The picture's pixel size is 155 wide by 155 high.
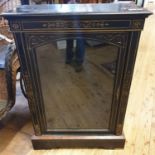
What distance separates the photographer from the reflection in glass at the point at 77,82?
1.14 metres

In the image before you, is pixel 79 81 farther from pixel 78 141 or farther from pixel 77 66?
pixel 78 141

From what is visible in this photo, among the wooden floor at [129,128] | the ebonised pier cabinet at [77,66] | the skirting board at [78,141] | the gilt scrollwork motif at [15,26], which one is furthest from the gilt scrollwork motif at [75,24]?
the wooden floor at [129,128]

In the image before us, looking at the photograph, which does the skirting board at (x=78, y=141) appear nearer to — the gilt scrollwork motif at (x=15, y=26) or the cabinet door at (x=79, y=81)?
the cabinet door at (x=79, y=81)

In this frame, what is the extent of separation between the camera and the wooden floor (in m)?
1.51

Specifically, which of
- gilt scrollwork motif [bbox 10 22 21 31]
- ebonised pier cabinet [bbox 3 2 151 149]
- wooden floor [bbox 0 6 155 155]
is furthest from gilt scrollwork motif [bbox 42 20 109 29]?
wooden floor [bbox 0 6 155 155]

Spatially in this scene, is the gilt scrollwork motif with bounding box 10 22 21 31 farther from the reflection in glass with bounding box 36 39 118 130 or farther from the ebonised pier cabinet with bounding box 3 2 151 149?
the reflection in glass with bounding box 36 39 118 130

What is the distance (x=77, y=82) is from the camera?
4.20 feet

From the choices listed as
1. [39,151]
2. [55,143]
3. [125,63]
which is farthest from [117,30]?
[39,151]

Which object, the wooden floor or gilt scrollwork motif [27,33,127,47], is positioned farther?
the wooden floor

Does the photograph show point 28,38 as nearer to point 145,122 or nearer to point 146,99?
point 145,122

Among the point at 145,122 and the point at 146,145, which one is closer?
the point at 146,145

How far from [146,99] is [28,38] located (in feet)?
4.45

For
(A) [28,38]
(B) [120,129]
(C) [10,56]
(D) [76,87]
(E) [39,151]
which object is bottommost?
(E) [39,151]

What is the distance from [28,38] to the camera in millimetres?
1078
